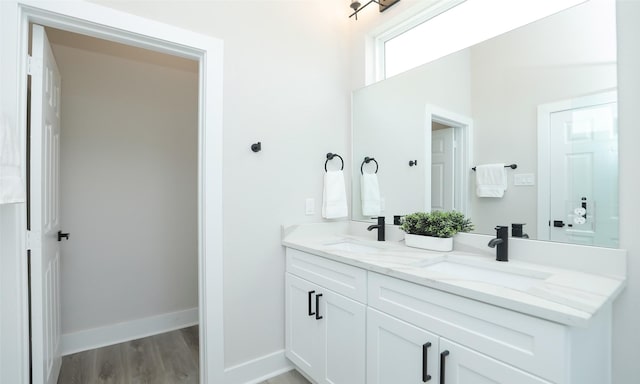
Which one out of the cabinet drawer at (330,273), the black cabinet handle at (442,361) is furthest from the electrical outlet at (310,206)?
A: the black cabinet handle at (442,361)

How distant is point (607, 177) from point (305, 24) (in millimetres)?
1914

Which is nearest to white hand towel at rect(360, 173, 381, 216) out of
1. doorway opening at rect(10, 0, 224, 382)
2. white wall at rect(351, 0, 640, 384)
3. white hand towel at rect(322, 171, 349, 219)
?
white hand towel at rect(322, 171, 349, 219)

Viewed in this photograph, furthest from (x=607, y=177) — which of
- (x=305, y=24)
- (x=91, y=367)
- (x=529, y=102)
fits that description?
(x=91, y=367)

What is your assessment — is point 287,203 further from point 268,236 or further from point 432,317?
point 432,317

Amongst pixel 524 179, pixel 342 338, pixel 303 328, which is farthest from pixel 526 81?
pixel 303 328

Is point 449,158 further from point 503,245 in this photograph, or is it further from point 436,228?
point 503,245

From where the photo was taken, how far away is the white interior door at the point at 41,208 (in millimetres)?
1485

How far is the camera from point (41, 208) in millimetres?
1539

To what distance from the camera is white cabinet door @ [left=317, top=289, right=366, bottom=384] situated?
1.50 m

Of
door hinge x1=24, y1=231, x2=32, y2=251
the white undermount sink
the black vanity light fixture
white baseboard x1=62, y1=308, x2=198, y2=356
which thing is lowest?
white baseboard x1=62, y1=308, x2=198, y2=356

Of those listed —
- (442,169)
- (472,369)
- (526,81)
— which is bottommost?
(472,369)

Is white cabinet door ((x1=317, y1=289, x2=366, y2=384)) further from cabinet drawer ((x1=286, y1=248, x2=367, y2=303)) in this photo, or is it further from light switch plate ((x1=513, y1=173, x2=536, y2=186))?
light switch plate ((x1=513, y1=173, x2=536, y2=186))

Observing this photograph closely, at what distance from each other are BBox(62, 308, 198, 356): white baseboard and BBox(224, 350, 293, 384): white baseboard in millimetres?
1126

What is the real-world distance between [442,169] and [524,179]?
0.44 m
